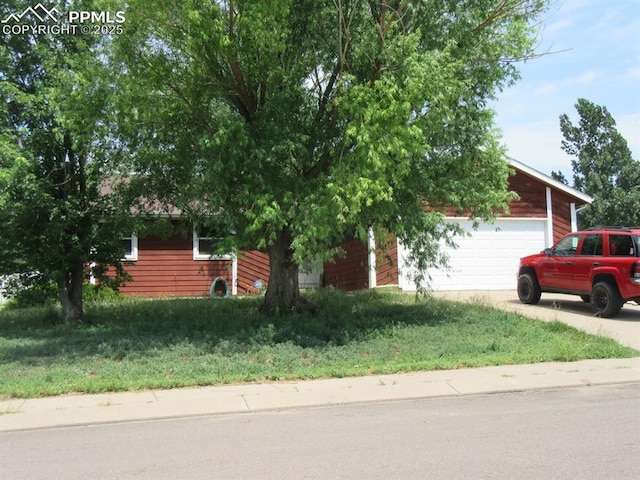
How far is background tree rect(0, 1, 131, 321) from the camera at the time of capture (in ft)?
33.9

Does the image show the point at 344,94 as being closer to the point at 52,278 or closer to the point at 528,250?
the point at 52,278

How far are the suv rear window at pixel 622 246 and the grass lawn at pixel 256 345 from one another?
2.44 meters

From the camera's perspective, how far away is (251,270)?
1962cm

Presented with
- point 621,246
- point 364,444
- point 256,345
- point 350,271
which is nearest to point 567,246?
point 621,246

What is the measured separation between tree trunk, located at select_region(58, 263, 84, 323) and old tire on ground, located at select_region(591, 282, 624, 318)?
11701mm

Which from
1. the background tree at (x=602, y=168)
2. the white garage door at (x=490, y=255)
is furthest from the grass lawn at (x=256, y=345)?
the background tree at (x=602, y=168)

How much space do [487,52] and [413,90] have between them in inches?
115

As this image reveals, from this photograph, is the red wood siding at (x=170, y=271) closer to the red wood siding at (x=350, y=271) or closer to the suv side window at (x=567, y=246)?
the red wood siding at (x=350, y=271)

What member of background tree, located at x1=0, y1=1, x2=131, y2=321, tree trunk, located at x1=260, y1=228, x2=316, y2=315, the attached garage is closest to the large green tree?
tree trunk, located at x1=260, y1=228, x2=316, y2=315

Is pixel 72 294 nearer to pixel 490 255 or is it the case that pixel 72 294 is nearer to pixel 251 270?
pixel 251 270

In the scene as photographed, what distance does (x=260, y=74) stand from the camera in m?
10.1

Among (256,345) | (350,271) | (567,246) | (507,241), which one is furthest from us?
(350,271)

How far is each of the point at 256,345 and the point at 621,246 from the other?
8.48m

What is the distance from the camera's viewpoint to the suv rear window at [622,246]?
12291 millimetres
